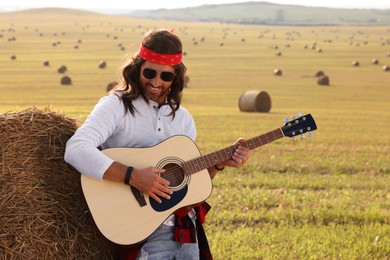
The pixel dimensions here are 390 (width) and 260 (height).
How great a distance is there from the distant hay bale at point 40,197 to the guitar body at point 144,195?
0.82 ft

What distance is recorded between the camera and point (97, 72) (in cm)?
4203

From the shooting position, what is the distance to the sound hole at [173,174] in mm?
5152

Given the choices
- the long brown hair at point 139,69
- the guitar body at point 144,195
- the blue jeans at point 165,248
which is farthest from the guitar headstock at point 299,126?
the blue jeans at point 165,248

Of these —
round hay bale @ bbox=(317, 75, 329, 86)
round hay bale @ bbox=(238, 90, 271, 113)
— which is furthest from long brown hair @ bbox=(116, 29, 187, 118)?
round hay bale @ bbox=(317, 75, 329, 86)

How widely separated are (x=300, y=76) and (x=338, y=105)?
1486 centimetres

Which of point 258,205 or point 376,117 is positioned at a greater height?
point 258,205

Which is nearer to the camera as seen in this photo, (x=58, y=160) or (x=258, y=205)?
(x=58, y=160)

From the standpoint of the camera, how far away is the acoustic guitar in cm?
488

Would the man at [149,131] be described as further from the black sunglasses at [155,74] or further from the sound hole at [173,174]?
the sound hole at [173,174]

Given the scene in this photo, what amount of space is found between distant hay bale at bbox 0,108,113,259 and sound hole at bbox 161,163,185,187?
2.09 ft

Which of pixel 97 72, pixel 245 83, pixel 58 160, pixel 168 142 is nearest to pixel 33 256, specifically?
pixel 58 160

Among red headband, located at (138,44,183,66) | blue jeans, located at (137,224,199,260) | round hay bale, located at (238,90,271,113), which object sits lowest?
round hay bale, located at (238,90,271,113)

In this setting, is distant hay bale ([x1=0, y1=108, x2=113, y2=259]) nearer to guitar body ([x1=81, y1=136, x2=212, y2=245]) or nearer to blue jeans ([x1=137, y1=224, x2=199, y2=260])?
guitar body ([x1=81, y1=136, x2=212, y2=245])

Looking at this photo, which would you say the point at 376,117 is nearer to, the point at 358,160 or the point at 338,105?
the point at 338,105
